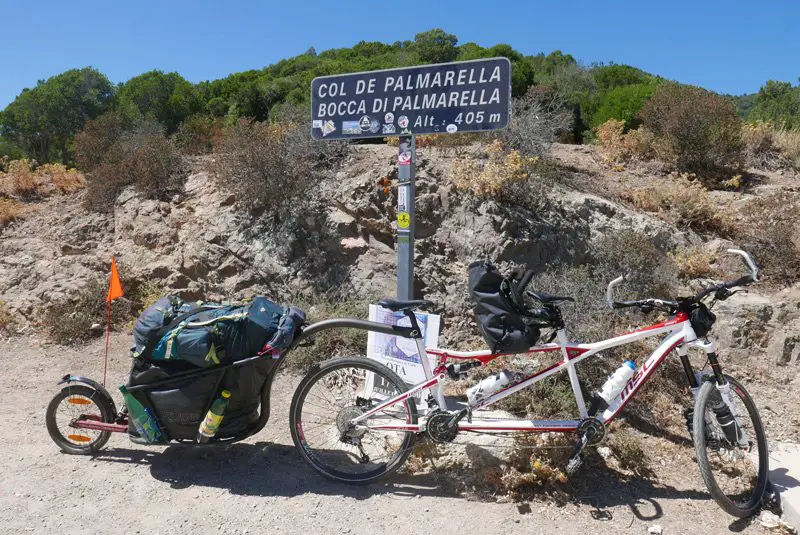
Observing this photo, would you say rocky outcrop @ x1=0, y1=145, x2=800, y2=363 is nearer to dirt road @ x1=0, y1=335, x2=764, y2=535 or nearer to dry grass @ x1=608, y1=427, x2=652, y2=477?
dry grass @ x1=608, y1=427, x2=652, y2=477

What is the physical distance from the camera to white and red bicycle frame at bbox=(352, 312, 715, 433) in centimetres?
335

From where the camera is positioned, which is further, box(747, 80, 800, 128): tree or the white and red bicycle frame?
box(747, 80, 800, 128): tree

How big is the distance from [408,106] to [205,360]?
7.60ft

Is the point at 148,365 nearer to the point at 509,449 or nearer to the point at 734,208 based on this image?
the point at 509,449

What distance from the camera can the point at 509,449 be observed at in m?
3.66

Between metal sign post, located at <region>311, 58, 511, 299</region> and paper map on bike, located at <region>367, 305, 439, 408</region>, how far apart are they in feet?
1.12

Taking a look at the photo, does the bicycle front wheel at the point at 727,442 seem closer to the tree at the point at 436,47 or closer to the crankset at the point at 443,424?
the crankset at the point at 443,424

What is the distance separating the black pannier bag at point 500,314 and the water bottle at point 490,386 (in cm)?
19

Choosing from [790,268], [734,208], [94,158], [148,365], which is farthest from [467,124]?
[94,158]

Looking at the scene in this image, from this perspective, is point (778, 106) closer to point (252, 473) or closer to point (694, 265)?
point (694, 265)

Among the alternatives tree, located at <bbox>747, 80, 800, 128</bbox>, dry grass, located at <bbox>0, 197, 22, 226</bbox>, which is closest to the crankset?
dry grass, located at <bbox>0, 197, 22, 226</bbox>

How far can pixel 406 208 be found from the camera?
4.41 metres

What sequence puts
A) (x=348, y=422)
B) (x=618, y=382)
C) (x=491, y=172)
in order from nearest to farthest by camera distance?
(x=618, y=382) < (x=348, y=422) < (x=491, y=172)

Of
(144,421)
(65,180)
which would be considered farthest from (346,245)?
(65,180)
